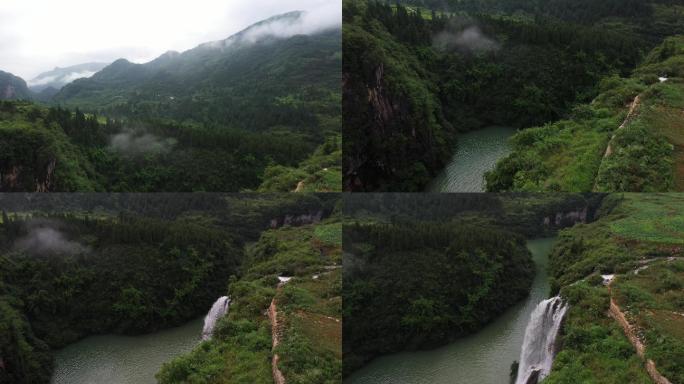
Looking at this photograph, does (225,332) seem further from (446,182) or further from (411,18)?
(411,18)

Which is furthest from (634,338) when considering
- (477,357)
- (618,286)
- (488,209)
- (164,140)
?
(164,140)

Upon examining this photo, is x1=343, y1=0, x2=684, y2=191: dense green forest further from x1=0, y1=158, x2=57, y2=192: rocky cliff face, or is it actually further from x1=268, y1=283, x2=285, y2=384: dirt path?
x1=0, y1=158, x2=57, y2=192: rocky cliff face

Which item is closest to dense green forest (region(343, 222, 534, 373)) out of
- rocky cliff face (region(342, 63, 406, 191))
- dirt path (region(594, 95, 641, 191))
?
rocky cliff face (region(342, 63, 406, 191))

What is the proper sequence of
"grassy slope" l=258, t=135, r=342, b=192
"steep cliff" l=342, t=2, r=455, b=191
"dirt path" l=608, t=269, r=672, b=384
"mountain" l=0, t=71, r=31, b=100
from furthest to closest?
"mountain" l=0, t=71, r=31, b=100 → "grassy slope" l=258, t=135, r=342, b=192 → "steep cliff" l=342, t=2, r=455, b=191 → "dirt path" l=608, t=269, r=672, b=384

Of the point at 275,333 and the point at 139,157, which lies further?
the point at 139,157

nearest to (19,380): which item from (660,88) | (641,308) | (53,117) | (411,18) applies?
(53,117)

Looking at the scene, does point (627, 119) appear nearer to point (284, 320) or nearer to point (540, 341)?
point (540, 341)

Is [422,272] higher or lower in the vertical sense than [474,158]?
lower

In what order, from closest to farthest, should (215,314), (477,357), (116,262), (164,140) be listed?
(477,357)
(215,314)
(116,262)
(164,140)
